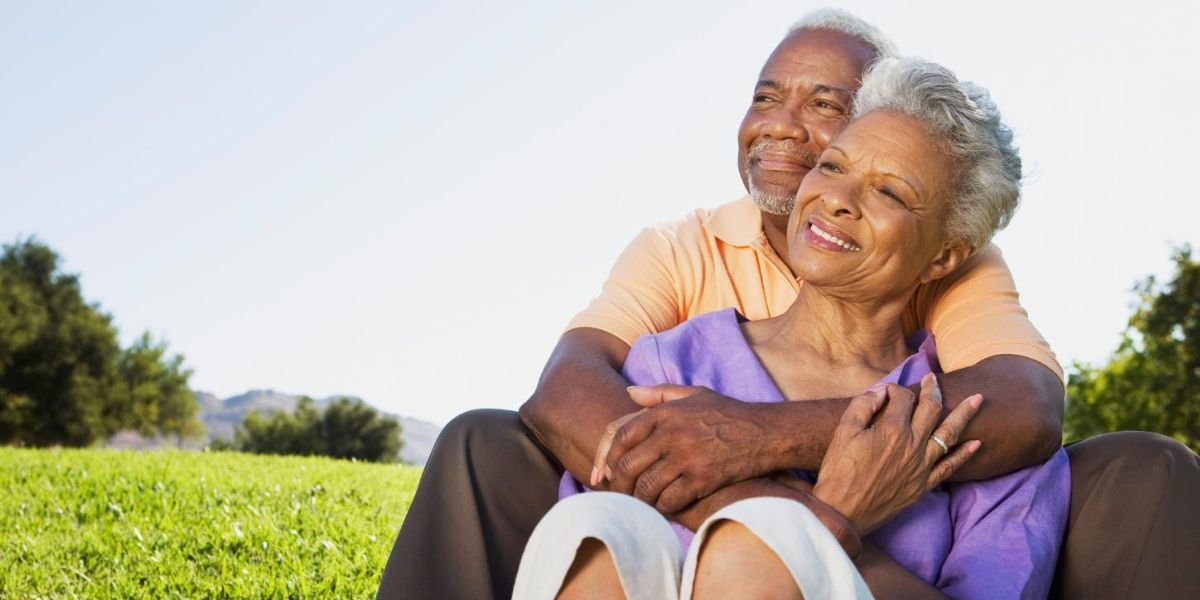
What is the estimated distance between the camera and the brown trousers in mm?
3154

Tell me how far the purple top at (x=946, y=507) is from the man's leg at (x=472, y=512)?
13 cm

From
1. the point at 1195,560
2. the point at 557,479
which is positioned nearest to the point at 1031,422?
the point at 1195,560

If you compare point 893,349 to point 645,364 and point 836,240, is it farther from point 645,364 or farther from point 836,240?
point 645,364

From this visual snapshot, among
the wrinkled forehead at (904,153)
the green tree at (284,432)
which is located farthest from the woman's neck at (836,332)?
the green tree at (284,432)

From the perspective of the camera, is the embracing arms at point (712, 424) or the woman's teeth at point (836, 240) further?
the woman's teeth at point (836, 240)

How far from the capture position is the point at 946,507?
3223 mm

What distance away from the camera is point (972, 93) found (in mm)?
3379

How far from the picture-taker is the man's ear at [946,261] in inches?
137

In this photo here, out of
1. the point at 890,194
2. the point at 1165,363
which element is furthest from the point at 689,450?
the point at 1165,363

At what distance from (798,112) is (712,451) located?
6.08 feet

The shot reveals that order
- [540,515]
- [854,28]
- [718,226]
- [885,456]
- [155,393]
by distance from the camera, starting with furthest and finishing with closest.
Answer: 1. [155,393]
2. [854,28]
3. [718,226]
4. [540,515]
5. [885,456]

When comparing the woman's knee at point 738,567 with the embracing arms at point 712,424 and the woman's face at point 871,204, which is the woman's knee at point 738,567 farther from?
the woman's face at point 871,204

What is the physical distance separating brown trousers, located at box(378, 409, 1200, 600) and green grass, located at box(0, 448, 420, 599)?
212 cm

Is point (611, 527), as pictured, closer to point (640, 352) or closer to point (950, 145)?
point (640, 352)
